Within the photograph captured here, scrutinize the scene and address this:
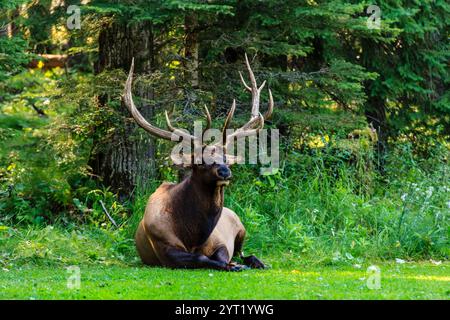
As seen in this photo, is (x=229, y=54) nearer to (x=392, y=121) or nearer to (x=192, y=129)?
(x=192, y=129)

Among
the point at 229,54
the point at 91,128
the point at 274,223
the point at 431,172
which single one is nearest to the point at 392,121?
the point at 431,172

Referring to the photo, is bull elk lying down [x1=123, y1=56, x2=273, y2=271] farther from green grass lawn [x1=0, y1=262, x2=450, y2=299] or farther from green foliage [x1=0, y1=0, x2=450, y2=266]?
green foliage [x1=0, y1=0, x2=450, y2=266]

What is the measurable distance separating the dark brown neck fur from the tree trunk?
3.13 metres

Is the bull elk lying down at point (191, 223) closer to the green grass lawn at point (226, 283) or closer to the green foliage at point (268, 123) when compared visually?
the green grass lawn at point (226, 283)

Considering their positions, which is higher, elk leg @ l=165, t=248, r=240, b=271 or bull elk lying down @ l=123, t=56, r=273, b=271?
bull elk lying down @ l=123, t=56, r=273, b=271

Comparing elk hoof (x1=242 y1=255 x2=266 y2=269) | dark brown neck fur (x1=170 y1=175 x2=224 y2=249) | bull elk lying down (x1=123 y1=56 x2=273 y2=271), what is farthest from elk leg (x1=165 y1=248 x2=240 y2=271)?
elk hoof (x1=242 y1=255 x2=266 y2=269)

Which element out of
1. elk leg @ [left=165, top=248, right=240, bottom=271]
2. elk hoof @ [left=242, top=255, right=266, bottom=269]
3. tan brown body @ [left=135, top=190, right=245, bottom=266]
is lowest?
elk hoof @ [left=242, top=255, right=266, bottom=269]

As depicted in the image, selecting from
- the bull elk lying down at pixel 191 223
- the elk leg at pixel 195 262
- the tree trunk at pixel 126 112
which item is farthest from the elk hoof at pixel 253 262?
the tree trunk at pixel 126 112

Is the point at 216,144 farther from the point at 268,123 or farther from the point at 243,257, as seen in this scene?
the point at 268,123

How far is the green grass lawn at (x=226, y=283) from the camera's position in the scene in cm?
830

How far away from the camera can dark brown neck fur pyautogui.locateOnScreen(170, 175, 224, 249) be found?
10.3 m

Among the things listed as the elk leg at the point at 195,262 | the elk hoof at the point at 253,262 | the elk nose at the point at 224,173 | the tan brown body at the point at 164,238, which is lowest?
the elk hoof at the point at 253,262

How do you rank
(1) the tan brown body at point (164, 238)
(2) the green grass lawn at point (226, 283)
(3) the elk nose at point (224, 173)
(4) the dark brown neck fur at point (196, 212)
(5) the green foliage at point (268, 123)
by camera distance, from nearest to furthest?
(2) the green grass lawn at point (226, 283), (3) the elk nose at point (224, 173), (4) the dark brown neck fur at point (196, 212), (1) the tan brown body at point (164, 238), (5) the green foliage at point (268, 123)

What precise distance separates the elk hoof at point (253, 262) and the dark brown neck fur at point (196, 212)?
737 mm
